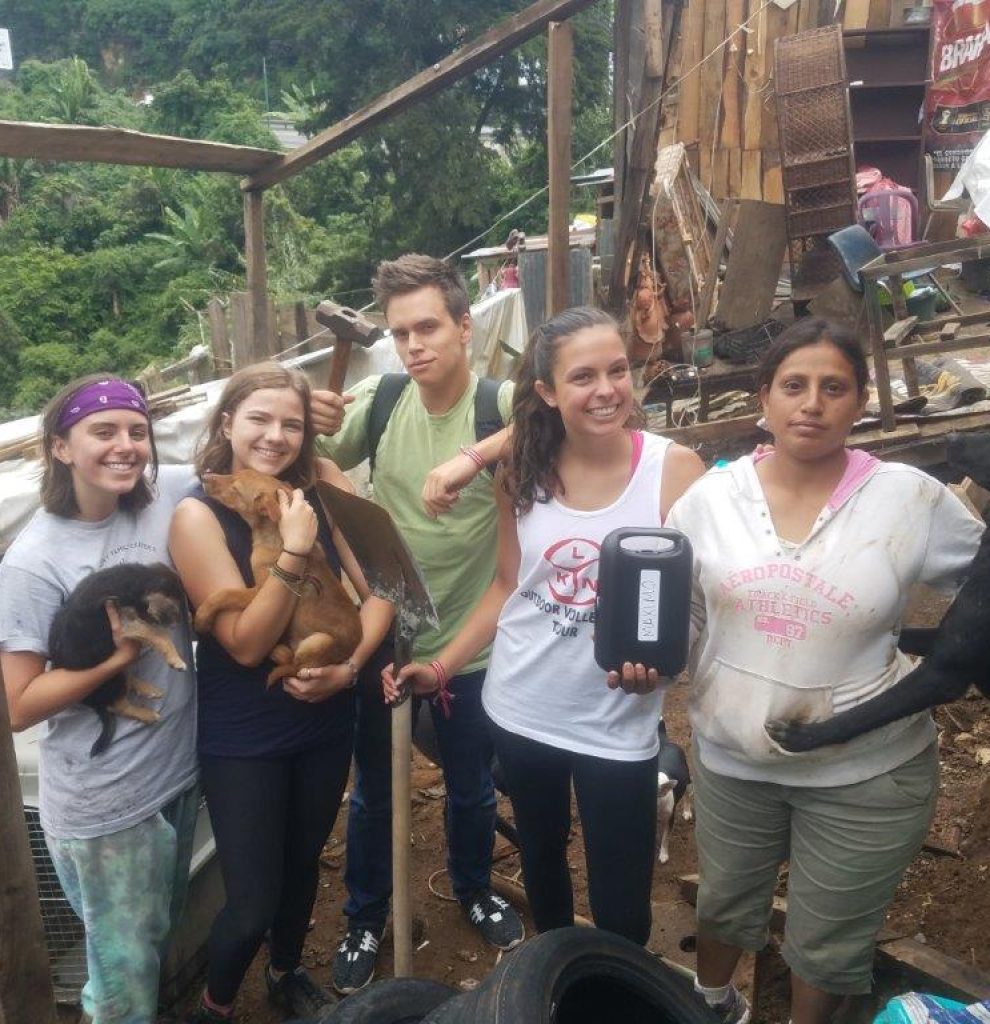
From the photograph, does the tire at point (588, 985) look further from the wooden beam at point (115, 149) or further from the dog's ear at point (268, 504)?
the wooden beam at point (115, 149)

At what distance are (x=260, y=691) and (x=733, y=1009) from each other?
160 centimetres

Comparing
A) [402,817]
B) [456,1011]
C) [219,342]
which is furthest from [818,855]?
[219,342]

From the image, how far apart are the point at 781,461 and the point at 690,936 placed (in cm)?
201

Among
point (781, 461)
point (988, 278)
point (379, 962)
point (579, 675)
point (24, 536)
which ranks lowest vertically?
point (379, 962)

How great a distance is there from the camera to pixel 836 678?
2.13 meters

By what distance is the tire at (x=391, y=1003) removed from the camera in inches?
85.5

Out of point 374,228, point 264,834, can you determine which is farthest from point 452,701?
point 374,228

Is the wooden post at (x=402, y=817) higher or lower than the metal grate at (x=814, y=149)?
lower

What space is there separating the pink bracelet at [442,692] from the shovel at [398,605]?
11 cm

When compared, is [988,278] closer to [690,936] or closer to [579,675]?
[690,936]

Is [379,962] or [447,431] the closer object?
[447,431]

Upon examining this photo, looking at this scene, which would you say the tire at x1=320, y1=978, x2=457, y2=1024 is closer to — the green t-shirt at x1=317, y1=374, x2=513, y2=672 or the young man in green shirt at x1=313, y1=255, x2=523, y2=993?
the young man in green shirt at x1=313, y1=255, x2=523, y2=993

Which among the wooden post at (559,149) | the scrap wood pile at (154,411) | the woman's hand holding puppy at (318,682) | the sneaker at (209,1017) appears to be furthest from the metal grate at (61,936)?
the wooden post at (559,149)

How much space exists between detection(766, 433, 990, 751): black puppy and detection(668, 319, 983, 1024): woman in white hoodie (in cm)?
5
